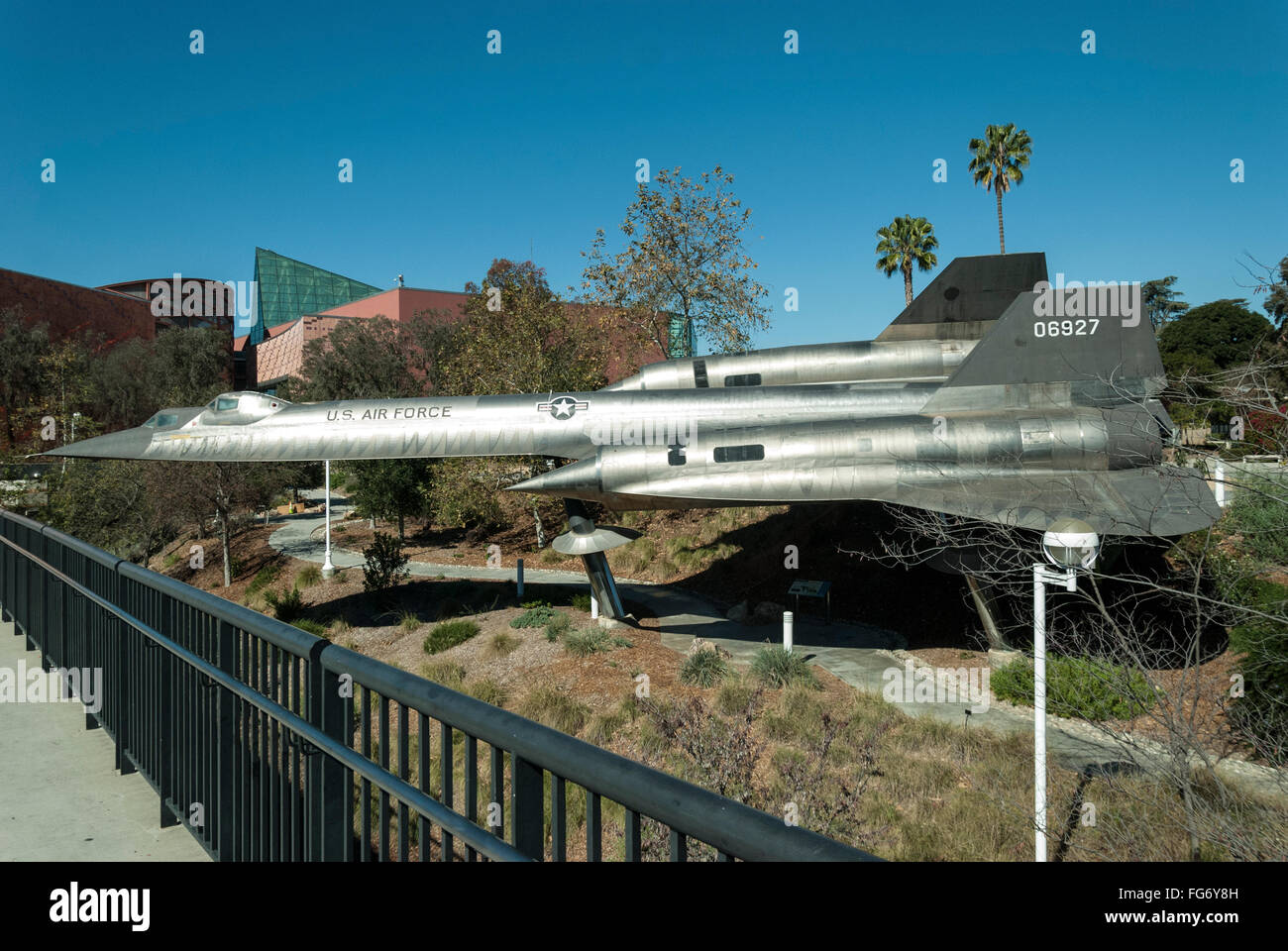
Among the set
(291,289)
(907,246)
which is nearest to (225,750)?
(907,246)

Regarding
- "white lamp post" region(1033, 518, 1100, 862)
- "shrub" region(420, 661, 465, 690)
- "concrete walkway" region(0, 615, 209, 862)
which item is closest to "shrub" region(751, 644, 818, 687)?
"shrub" region(420, 661, 465, 690)

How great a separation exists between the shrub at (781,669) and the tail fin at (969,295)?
29.4ft

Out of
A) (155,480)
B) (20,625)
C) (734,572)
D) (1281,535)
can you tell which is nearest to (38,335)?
(155,480)

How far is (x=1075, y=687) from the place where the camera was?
12648mm

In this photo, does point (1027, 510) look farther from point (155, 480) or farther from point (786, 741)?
point (155, 480)

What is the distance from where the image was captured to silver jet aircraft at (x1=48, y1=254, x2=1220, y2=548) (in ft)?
51.3

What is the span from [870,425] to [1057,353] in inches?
167

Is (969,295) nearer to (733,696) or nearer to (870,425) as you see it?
(870,425)

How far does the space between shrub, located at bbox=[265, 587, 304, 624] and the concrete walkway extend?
18349mm

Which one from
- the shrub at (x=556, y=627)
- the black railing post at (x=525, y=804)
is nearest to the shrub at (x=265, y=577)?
the shrub at (x=556, y=627)

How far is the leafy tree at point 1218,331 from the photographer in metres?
57.2
